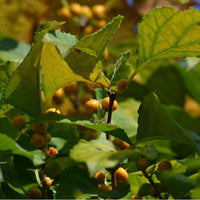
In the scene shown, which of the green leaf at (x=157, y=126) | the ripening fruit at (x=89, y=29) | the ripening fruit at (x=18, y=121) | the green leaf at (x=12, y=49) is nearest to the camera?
the green leaf at (x=157, y=126)

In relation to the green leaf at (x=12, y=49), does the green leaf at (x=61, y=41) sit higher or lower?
higher

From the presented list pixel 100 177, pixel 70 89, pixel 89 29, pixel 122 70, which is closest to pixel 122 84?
pixel 122 70

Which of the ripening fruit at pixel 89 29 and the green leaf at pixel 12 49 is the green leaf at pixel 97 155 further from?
the ripening fruit at pixel 89 29

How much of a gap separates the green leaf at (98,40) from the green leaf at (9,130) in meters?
0.18

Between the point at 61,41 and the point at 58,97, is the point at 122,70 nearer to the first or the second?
the point at 61,41

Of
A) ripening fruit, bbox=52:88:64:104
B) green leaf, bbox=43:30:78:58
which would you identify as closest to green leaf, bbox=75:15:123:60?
green leaf, bbox=43:30:78:58

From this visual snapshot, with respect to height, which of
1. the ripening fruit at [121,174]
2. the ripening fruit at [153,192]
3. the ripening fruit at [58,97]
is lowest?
the ripening fruit at [153,192]

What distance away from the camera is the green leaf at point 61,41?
68 cm

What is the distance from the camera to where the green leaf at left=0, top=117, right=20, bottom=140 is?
0.77m

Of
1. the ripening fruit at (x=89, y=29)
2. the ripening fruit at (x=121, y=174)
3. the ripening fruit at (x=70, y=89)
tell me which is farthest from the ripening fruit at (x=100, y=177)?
the ripening fruit at (x=89, y=29)

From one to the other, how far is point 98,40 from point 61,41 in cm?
6

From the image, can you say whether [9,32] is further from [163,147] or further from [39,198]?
[39,198]

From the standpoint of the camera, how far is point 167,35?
2.79 feet

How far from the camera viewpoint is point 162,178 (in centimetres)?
75
